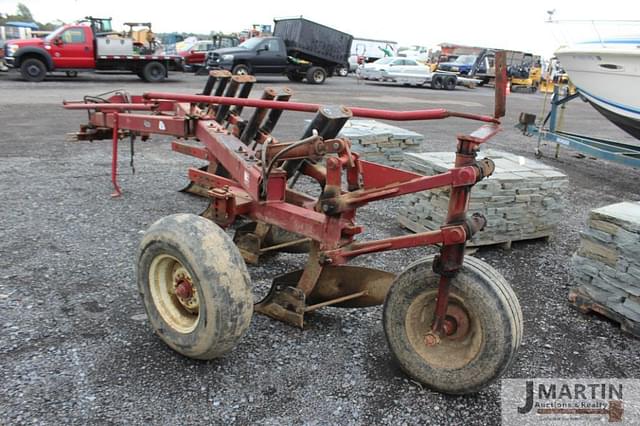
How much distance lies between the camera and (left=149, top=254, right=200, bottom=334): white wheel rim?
316 cm

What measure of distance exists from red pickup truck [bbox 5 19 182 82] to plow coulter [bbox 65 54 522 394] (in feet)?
56.4

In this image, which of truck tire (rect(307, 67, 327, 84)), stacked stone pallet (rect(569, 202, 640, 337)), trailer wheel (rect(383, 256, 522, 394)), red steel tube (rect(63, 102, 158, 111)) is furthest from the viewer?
truck tire (rect(307, 67, 327, 84))

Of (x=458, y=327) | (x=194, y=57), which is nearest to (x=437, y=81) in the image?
(x=194, y=57)

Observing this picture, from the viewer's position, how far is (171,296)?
330 cm

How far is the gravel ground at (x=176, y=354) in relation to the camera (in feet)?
9.30

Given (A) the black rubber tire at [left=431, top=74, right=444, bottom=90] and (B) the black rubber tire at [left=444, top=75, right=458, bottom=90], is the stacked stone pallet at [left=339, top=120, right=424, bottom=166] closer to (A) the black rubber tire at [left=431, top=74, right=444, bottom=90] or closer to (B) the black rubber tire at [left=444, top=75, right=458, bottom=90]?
(A) the black rubber tire at [left=431, top=74, right=444, bottom=90]

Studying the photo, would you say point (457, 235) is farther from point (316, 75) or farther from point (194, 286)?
point (316, 75)

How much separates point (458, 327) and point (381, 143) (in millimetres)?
4617

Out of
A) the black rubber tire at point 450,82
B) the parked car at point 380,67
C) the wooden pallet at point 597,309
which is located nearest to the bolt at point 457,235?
the wooden pallet at point 597,309

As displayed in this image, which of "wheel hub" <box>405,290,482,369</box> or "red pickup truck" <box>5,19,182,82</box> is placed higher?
"red pickup truck" <box>5,19,182,82</box>

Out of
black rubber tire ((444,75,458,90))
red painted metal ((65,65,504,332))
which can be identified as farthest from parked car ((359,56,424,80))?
red painted metal ((65,65,504,332))

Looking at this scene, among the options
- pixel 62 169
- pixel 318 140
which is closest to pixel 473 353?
pixel 318 140

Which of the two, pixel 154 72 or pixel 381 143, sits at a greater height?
pixel 154 72

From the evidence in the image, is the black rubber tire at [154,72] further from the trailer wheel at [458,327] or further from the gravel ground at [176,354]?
the trailer wheel at [458,327]
